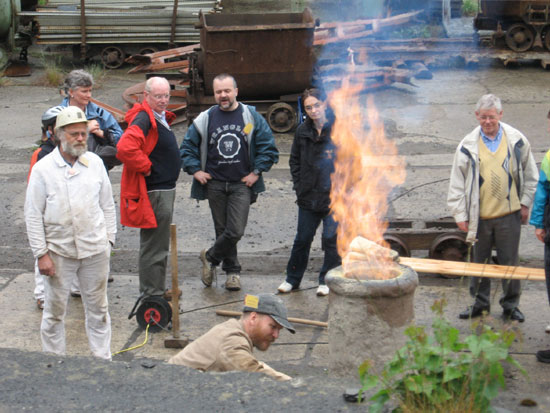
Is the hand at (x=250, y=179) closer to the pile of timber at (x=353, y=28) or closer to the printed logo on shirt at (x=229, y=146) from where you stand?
the printed logo on shirt at (x=229, y=146)

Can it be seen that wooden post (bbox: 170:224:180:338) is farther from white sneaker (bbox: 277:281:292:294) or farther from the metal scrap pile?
the metal scrap pile

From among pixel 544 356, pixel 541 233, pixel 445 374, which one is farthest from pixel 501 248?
pixel 445 374

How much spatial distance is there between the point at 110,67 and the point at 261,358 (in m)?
13.2

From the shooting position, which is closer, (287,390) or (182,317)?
(287,390)

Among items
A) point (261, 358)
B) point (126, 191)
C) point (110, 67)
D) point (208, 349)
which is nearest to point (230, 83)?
point (126, 191)

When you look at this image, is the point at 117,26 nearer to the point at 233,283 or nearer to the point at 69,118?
the point at 233,283

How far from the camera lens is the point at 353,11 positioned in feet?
61.8

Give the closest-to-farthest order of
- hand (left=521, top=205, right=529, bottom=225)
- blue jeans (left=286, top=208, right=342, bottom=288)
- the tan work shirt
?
the tan work shirt, hand (left=521, top=205, right=529, bottom=225), blue jeans (left=286, top=208, right=342, bottom=288)

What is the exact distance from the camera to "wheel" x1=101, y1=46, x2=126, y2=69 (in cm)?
1792

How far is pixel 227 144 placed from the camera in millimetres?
7340

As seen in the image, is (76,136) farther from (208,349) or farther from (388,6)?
(388,6)

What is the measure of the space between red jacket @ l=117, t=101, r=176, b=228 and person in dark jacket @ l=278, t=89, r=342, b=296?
136cm

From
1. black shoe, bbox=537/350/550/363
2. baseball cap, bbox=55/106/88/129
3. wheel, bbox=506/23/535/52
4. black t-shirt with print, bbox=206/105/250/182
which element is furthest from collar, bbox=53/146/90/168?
wheel, bbox=506/23/535/52

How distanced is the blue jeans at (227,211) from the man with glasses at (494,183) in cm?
191
